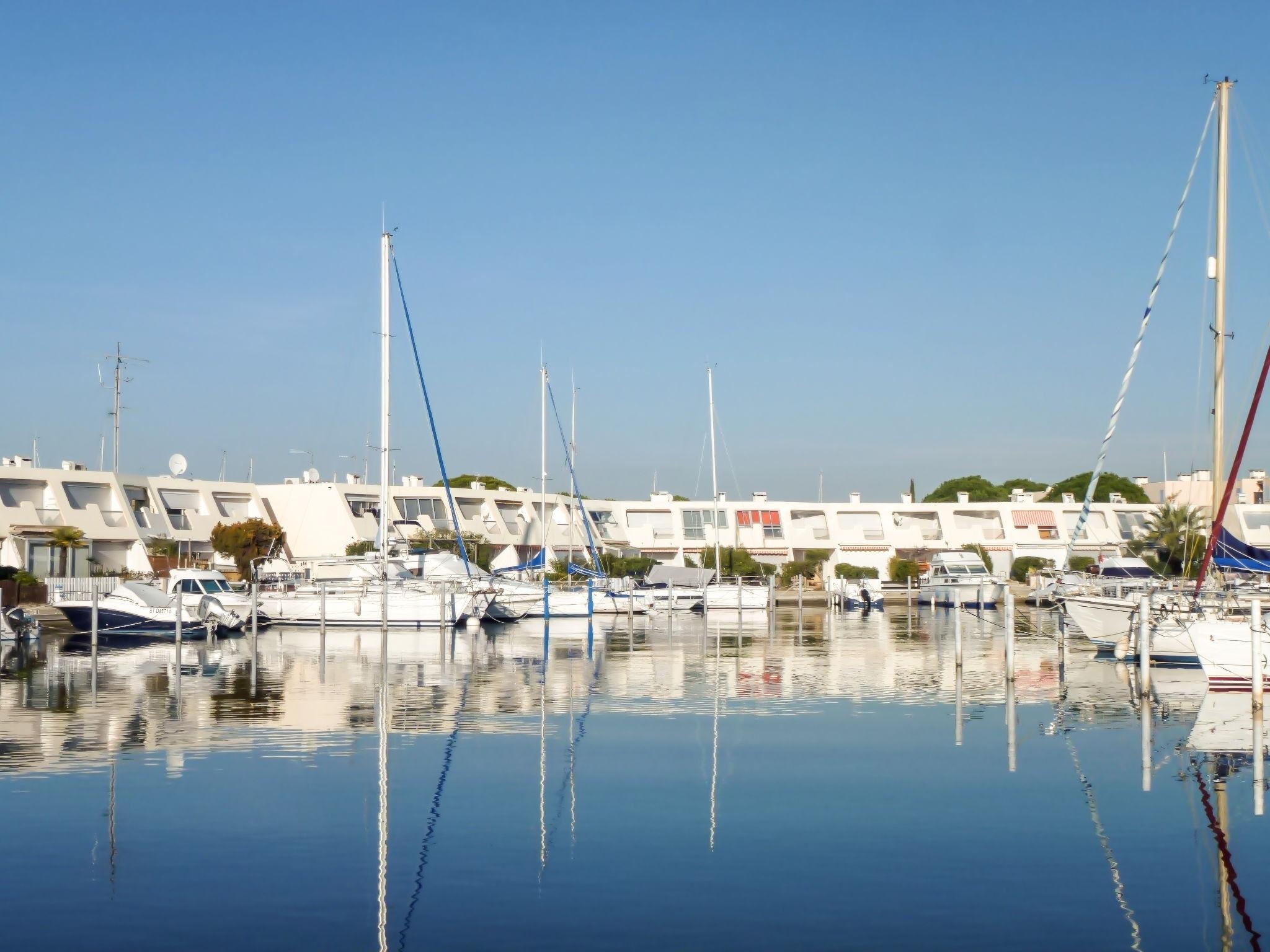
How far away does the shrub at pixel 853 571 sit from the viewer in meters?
87.2

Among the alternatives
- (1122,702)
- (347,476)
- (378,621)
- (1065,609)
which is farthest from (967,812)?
(347,476)

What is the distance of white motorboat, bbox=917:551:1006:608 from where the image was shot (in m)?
70.4

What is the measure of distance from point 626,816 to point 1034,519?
85.8 metres

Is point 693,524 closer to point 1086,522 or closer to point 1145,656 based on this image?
point 1086,522

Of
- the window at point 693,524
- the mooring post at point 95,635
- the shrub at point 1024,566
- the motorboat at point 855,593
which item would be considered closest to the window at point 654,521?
the window at point 693,524

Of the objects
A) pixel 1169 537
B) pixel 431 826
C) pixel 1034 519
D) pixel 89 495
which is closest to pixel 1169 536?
pixel 1169 537

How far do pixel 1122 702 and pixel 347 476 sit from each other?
6174 centimetres

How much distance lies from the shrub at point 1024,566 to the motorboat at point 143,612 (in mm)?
55096

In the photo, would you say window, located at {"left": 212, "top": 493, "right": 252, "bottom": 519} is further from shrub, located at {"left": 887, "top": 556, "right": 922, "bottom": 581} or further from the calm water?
the calm water

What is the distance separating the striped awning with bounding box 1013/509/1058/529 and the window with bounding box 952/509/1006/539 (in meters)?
1.20

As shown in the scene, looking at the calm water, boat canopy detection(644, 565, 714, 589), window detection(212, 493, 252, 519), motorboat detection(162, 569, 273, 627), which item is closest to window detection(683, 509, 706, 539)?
boat canopy detection(644, 565, 714, 589)

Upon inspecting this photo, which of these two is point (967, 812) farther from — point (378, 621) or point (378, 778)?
point (378, 621)

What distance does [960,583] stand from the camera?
7150 cm

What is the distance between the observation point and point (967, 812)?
50.7ft
